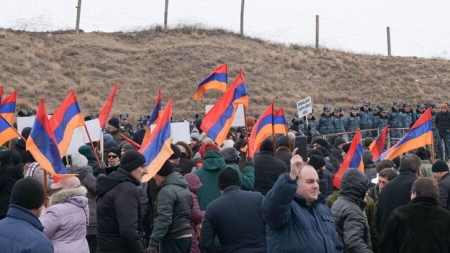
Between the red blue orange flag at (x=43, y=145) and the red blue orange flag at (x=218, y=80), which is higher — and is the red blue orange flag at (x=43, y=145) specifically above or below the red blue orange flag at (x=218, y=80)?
below

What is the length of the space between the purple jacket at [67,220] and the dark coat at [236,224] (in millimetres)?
1176

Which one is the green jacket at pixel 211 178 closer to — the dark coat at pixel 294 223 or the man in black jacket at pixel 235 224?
the man in black jacket at pixel 235 224

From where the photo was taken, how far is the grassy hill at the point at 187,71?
36750 millimetres

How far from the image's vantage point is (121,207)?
836cm

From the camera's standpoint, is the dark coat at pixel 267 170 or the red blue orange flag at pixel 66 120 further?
the dark coat at pixel 267 170

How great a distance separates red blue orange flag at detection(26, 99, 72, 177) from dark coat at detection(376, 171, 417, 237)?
3.48 m

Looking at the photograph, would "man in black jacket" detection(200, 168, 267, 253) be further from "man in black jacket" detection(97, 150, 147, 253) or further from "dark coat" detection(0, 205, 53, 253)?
"dark coat" detection(0, 205, 53, 253)

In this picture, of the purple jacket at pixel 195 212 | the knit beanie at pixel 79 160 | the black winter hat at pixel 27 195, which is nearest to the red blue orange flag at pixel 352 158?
the purple jacket at pixel 195 212

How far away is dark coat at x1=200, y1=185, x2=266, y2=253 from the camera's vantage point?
8172 millimetres

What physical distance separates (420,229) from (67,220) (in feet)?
10.9

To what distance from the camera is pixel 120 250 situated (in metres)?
8.49

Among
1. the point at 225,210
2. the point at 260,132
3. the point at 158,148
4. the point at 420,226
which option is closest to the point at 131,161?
the point at 225,210

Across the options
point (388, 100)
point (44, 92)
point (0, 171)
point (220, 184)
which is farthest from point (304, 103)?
point (388, 100)

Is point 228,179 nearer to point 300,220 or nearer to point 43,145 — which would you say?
point 300,220
